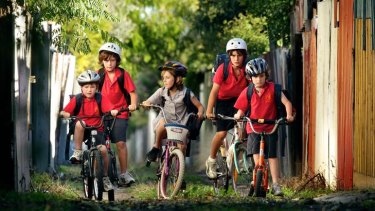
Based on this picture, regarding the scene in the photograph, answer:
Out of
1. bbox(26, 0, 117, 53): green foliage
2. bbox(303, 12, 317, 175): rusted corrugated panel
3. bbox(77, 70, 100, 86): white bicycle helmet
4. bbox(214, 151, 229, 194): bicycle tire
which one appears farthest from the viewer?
bbox(303, 12, 317, 175): rusted corrugated panel

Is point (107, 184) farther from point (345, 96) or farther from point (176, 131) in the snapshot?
point (345, 96)

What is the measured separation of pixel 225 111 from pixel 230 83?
40 centimetres

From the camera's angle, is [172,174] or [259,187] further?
[172,174]

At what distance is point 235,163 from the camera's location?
1619 cm

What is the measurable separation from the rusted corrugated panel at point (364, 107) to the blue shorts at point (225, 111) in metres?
2.47

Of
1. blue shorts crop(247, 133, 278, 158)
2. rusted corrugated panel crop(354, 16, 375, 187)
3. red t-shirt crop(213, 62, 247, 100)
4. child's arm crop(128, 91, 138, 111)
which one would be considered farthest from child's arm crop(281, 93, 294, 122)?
child's arm crop(128, 91, 138, 111)

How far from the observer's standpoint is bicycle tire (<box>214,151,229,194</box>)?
16.3 metres

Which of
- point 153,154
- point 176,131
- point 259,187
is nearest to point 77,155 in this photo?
point 153,154

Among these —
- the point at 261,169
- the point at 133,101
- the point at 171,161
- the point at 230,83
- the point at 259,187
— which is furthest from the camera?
the point at 230,83

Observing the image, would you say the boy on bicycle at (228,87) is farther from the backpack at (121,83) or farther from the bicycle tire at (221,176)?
the backpack at (121,83)

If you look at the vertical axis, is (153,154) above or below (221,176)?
above

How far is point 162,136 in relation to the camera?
15.7m

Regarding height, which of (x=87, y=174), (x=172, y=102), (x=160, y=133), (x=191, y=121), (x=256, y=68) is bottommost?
(x=87, y=174)

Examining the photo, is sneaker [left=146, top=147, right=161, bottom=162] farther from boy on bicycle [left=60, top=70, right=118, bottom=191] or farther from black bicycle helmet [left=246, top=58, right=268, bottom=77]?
black bicycle helmet [left=246, top=58, right=268, bottom=77]
